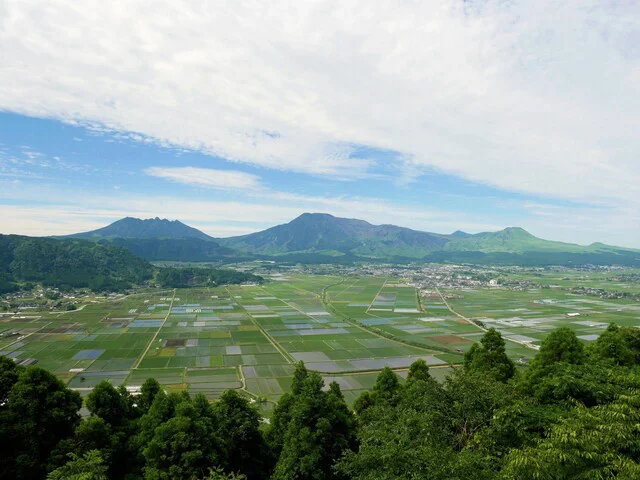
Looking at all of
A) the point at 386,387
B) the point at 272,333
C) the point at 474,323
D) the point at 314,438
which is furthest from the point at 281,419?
the point at 474,323

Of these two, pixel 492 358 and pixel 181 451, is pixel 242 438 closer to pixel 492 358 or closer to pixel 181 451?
pixel 181 451


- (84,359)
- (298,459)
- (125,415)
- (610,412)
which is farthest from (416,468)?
(84,359)

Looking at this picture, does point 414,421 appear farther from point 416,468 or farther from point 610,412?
point 610,412

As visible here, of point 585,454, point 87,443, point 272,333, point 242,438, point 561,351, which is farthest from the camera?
point 272,333

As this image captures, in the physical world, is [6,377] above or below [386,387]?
above

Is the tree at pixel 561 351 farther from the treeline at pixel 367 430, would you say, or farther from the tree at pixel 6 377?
the tree at pixel 6 377

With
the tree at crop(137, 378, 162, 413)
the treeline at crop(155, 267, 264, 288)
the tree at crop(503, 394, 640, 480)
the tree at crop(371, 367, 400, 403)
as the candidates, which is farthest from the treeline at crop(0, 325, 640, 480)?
the treeline at crop(155, 267, 264, 288)

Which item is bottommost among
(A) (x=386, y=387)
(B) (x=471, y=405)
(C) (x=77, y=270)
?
(C) (x=77, y=270)
